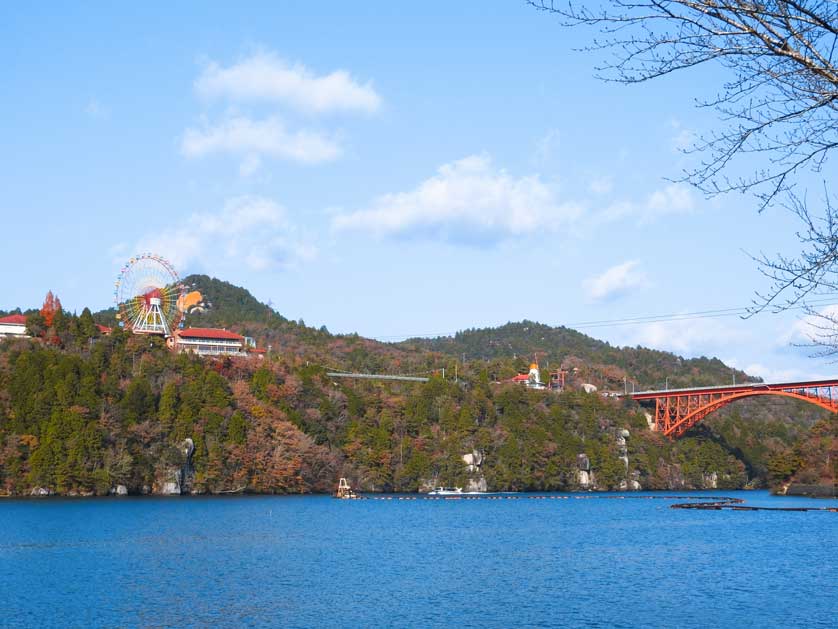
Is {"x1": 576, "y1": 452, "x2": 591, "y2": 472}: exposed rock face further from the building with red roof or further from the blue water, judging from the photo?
the blue water

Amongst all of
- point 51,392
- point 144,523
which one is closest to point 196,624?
point 144,523

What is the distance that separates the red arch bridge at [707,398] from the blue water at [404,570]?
111ft

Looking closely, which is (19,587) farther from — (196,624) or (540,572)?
(540,572)

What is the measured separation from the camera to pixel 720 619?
29.0 meters

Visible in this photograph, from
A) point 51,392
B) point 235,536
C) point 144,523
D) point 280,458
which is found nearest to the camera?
point 235,536

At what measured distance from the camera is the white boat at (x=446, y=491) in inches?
4093

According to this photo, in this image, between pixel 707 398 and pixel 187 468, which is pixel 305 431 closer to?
pixel 187 468

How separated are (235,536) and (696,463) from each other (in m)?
98.8

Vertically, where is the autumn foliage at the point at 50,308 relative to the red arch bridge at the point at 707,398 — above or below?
above

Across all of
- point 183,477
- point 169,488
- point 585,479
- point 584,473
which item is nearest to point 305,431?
point 183,477

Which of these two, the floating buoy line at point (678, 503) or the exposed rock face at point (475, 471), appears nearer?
the floating buoy line at point (678, 503)

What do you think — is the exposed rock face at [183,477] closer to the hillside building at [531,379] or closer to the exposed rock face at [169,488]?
the exposed rock face at [169,488]

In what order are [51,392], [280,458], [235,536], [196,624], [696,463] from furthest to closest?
1. [696,463]
2. [280,458]
3. [51,392]
4. [235,536]
5. [196,624]

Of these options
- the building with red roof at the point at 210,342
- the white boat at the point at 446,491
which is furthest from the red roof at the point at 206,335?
the white boat at the point at 446,491
